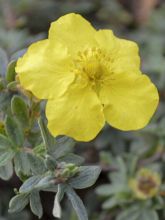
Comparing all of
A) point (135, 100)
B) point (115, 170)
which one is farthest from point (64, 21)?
point (115, 170)

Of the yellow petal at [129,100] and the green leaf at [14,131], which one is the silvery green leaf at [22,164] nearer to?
the green leaf at [14,131]

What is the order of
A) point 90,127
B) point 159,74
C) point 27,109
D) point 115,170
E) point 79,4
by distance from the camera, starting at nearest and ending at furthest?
point 90,127 < point 27,109 < point 115,170 < point 159,74 < point 79,4

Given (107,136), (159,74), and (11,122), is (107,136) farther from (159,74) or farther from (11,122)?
(11,122)

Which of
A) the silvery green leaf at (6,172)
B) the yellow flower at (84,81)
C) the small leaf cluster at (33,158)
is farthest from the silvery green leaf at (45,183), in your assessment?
the silvery green leaf at (6,172)

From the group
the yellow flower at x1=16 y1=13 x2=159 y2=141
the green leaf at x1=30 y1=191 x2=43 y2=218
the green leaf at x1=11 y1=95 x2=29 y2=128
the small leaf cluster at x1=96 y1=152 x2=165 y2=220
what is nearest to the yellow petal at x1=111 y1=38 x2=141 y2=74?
the yellow flower at x1=16 y1=13 x2=159 y2=141

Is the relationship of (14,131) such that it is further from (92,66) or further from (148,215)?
(148,215)

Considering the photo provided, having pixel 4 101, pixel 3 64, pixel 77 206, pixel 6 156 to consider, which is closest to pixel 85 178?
pixel 77 206

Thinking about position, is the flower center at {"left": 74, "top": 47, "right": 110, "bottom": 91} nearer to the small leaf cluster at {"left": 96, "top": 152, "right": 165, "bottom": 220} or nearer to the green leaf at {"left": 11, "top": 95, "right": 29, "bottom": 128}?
the green leaf at {"left": 11, "top": 95, "right": 29, "bottom": 128}

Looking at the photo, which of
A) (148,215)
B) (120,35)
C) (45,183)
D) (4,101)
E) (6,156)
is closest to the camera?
(45,183)
